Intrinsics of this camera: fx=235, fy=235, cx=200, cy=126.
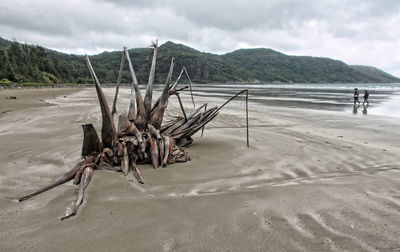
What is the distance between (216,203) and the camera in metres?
2.90

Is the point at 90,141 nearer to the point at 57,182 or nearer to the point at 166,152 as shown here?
the point at 57,182

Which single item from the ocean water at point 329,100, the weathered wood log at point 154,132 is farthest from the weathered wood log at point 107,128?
the ocean water at point 329,100

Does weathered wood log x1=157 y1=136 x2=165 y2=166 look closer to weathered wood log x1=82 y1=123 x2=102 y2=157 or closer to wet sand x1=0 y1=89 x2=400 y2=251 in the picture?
wet sand x1=0 y1=89 x2=400 y2=251

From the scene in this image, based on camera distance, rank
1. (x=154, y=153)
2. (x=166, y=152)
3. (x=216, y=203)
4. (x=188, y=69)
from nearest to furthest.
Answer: (x=216, y=203), (x=154, y=153), (x=166, y=152), (x=188, y=69)

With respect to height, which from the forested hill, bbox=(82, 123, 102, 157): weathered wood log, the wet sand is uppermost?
the forested hill

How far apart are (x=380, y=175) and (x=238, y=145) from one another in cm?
282

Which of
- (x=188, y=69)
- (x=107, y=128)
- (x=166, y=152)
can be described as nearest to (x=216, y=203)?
(x=166, y=152)

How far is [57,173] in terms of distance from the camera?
3.86 meters

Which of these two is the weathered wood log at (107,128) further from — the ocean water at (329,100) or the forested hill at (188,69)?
the forested hill at (188,69)

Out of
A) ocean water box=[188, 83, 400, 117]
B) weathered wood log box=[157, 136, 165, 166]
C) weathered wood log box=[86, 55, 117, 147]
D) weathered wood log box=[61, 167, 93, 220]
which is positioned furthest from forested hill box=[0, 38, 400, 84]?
weathered wood log box=[61, 167, 93, 220]

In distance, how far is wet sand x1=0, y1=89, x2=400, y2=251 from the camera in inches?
84.5

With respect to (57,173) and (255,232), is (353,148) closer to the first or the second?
(255,232)

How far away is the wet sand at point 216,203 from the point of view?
215 centimetres

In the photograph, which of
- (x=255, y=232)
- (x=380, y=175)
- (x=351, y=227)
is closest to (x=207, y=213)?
(x=255, y=232)
